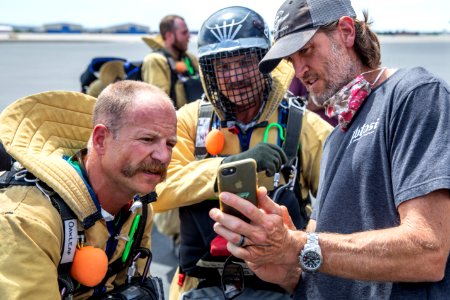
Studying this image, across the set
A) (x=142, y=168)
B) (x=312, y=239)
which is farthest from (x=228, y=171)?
(x=142, y=168)

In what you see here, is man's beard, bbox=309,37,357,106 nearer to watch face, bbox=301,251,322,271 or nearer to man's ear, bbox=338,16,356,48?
man's ear, bbox=338,16,356,48

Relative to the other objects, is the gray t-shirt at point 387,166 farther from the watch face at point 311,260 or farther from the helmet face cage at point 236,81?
the helmet face cage at point 236,81

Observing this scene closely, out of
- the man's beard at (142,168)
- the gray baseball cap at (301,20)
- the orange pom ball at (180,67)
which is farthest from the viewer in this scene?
the orange pom ball at (180,67)

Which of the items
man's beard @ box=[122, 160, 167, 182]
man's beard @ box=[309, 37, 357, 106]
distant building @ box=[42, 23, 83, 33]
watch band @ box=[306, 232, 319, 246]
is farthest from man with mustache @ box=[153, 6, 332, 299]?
distant building @ box=[42, 23, 83, 33]

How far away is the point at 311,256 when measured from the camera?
1495 millimetres

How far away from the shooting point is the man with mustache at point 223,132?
236 centimetres

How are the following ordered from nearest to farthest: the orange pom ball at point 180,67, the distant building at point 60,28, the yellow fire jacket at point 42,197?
the yellow fire jacket at point 42,197, the orange pom ball at point 180,67, the distant building at point 60,28

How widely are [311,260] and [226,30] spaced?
1417 mm

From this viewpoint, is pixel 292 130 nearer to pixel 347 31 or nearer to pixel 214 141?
pixel 214 141

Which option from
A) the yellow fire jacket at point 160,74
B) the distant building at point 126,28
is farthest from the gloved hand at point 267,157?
the distant building at point 126,28

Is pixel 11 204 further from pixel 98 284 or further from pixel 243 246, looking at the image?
pixel 243 246

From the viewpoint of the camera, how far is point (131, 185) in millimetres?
2039

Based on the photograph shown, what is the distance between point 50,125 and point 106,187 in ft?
1.42

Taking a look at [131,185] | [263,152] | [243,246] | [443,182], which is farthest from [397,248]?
[131,185]
